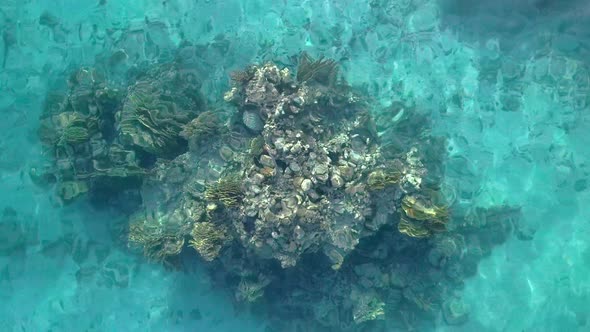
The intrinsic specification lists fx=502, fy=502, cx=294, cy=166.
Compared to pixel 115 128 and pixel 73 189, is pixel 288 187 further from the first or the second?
pixel 73 189

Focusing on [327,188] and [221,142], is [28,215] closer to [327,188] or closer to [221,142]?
[221,142]

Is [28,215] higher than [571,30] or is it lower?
lower

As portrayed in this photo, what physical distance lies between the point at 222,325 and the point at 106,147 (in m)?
4.06

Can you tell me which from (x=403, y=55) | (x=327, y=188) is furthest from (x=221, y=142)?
(x=403, y=55)

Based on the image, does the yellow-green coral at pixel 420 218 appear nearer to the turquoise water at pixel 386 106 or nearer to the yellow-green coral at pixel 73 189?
the turquoise water at pixel 386 106

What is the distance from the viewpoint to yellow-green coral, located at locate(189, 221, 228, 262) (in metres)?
7.88

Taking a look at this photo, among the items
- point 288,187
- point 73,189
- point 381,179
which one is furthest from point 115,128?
point 381,179

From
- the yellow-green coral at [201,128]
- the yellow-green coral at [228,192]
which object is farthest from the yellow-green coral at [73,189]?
the yellow-green coral at [228,192]

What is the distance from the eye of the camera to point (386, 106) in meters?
10.1

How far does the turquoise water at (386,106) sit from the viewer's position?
376 inches

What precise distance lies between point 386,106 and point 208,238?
4.54m

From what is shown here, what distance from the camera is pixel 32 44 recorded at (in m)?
11.4

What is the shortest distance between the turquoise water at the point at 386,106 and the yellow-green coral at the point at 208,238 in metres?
1.67

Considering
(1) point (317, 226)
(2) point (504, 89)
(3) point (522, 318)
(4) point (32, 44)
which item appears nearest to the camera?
(1) point (317, 226)
